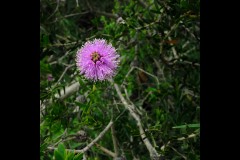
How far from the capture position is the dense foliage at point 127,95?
61.1 inches

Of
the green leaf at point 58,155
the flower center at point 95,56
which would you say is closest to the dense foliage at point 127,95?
the green leaf at point 58,155

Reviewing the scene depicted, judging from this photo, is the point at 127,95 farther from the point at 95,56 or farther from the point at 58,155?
the point at 58,155

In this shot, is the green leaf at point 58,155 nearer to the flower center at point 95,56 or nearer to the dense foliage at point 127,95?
the dense foliage at point 127,95

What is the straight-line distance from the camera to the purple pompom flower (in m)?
1.31

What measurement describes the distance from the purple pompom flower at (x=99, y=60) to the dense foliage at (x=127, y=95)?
97 millimetres

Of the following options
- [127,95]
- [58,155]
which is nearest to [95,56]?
[58,155]

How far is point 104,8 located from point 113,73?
65.3 inches

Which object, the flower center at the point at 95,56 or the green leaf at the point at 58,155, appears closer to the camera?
the green leaf at the point at 58,155

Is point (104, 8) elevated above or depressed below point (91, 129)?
above

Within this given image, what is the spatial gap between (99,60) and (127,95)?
562 millimetres
